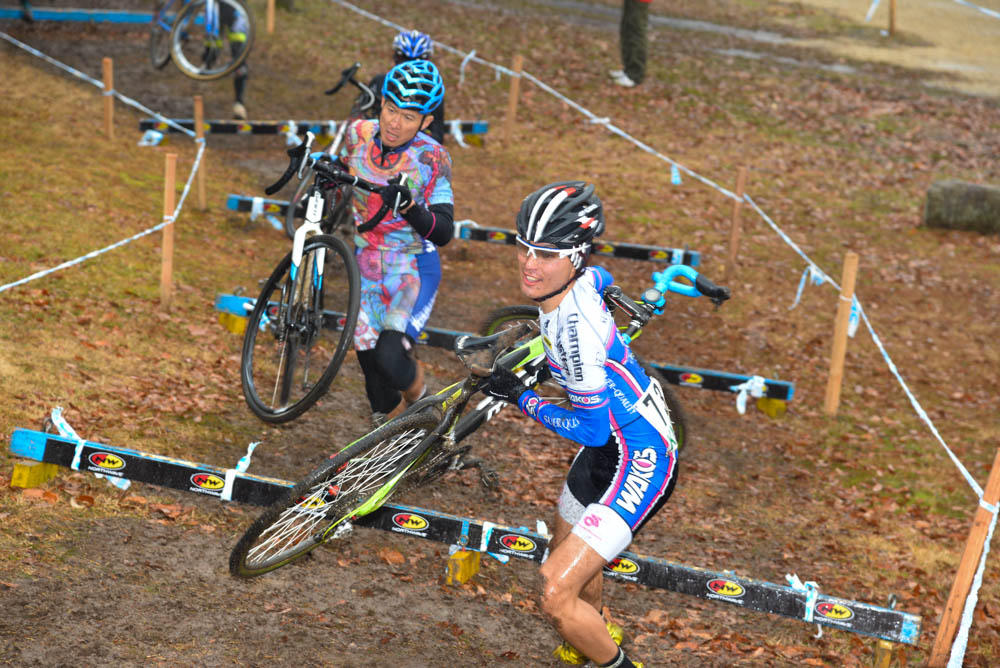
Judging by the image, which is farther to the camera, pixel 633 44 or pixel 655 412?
pixel 633 44

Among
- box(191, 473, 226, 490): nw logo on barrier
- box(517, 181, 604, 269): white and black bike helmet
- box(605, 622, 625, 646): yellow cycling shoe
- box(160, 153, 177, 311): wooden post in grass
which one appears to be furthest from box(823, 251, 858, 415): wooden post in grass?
box(160, 153, 177, 311): wooden post in grass

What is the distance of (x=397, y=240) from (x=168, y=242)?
346 cm

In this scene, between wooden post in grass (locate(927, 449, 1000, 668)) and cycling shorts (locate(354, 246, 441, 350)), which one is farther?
cycling shorts (locate(354, 246, 441, 350))

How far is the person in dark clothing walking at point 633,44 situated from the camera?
66.0ft

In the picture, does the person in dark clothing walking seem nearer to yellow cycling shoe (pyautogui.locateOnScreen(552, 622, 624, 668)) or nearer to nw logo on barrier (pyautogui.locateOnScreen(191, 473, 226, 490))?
nw logo on barrier (pyautogui.locateOnScreen(191, 473, 226, 490))

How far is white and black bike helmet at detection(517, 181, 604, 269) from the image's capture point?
14.6ft

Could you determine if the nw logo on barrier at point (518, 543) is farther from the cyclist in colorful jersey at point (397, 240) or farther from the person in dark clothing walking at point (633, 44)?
the person in dark clothing walking at point (633, 44)

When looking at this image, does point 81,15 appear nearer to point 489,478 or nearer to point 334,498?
point 489,478

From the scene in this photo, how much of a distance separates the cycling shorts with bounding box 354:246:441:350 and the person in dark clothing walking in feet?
49.2

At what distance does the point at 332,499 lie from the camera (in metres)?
5.38

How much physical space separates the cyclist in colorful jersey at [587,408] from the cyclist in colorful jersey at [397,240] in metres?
1.85

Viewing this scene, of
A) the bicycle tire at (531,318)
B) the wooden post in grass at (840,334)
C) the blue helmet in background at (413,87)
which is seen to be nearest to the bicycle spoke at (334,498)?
the bicycle tire at (531,318)

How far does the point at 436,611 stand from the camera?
5.65m

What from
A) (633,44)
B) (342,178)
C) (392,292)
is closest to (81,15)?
(633,44)
